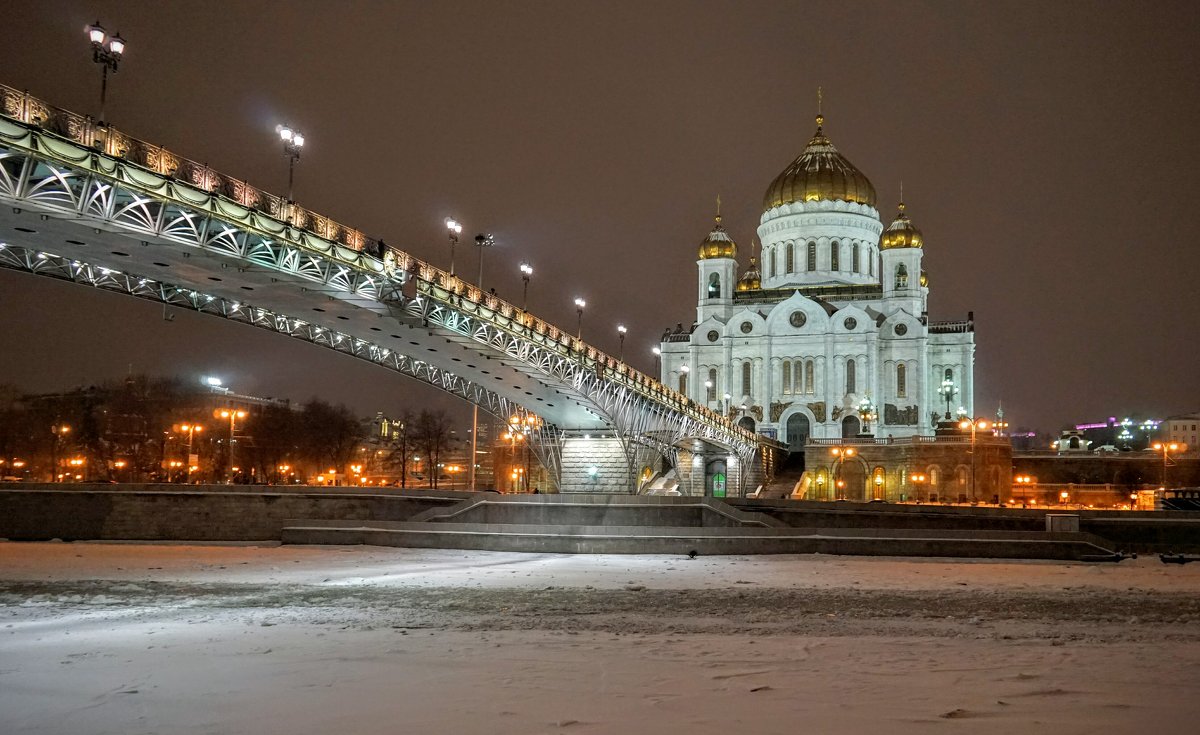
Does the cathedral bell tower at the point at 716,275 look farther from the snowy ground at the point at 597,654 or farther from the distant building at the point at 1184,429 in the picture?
the distant building at the point at 1184,429

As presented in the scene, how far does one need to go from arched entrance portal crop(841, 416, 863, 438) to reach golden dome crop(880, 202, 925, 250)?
1676cm

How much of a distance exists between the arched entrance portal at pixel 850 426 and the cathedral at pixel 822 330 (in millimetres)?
114

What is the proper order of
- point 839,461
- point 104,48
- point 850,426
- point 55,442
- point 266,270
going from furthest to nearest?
point 850,426
point 839,461
point 55,442
point 266,270
point 104,48

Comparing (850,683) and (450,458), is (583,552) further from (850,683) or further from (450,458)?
(450,458)

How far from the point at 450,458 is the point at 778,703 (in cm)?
13275

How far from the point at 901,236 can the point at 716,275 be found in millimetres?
16572

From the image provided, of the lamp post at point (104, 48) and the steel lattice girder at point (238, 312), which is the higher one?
the lamp post at point (104, 48)

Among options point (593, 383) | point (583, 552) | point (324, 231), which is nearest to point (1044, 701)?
point (583, 552)

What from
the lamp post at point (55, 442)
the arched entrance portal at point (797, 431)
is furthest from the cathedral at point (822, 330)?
the lamp post at point (55, 442)

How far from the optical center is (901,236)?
8988 cm

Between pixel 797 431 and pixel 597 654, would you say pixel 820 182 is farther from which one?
pixel 597 654

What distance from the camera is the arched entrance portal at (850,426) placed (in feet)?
271

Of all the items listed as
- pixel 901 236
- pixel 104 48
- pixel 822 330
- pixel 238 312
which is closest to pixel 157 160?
pixel 104 48

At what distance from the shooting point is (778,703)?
366 inches
